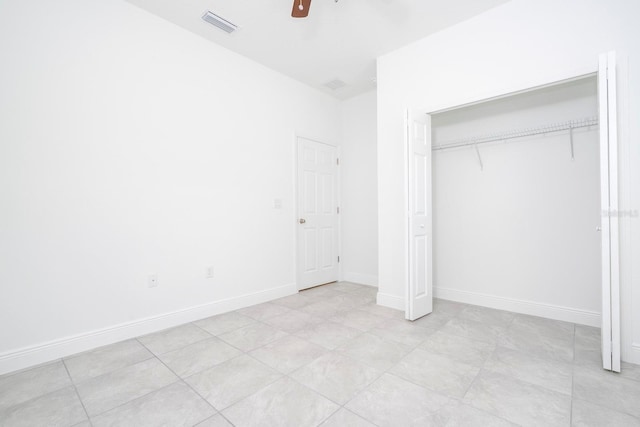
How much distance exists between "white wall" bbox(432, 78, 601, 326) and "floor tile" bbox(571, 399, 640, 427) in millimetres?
1534

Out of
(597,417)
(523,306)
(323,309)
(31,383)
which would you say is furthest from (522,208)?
(31,383)

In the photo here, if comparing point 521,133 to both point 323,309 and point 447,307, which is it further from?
point 323,309

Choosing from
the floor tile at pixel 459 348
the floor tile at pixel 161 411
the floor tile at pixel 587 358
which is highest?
the floor tile at pixel 161 411

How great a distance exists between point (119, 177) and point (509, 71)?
144 inches

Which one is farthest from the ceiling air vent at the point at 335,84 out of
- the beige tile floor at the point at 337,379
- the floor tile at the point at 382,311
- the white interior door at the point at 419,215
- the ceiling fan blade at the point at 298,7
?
the beige tile floor at the point at 337,379

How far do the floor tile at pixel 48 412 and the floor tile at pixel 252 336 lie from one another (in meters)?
1.04

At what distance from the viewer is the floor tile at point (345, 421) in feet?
Answer: 4.89

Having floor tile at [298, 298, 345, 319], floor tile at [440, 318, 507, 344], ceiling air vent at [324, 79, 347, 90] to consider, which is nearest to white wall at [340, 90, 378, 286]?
ceiling air vent at [324, 79, 347, 90]

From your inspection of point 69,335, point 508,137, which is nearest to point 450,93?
point 508,137

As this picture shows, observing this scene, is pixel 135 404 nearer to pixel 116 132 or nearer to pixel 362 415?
pixel 362 415

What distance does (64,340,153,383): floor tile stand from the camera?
2029 mm

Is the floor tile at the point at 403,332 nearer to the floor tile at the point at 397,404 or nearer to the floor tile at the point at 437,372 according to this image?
the floor tile at the point at 437,372

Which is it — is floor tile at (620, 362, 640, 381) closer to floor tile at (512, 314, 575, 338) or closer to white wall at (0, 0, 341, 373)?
floor tile at (512, 314, 575, 338)

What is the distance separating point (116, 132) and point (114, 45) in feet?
2.51
